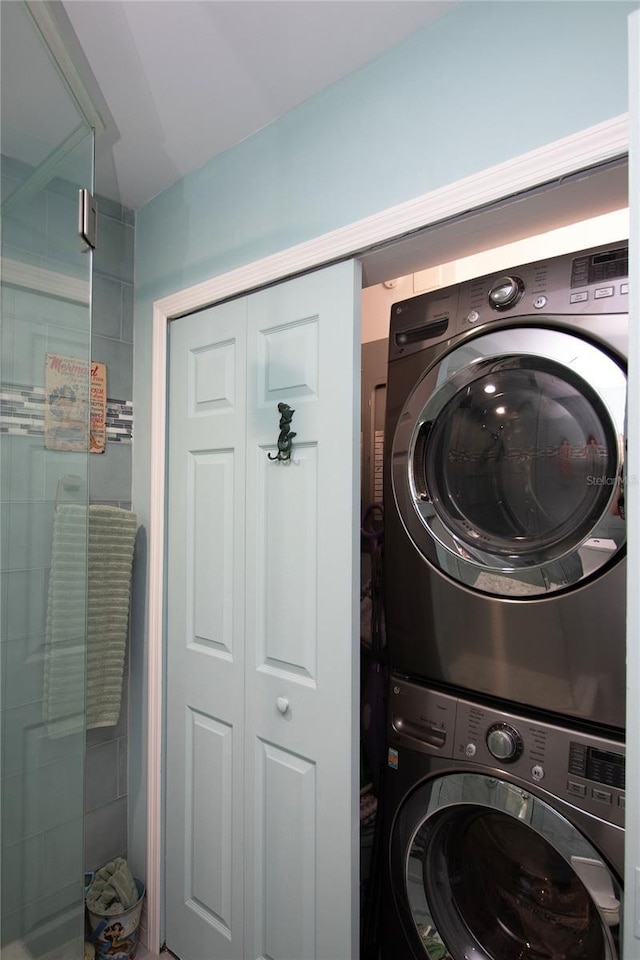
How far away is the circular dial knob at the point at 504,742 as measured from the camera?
1.04 m

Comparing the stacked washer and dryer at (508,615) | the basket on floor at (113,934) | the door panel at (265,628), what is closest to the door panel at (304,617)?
the door panel at (265,628)

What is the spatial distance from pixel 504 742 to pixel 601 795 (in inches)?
7.1

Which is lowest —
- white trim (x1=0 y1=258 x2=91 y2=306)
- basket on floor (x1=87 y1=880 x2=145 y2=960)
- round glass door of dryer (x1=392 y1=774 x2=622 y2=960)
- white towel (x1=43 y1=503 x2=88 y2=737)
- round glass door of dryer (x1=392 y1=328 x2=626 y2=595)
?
basket on floor (x1=87 y1=880 x2=145 y2=960)

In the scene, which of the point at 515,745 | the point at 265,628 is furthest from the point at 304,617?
the point at 515,745

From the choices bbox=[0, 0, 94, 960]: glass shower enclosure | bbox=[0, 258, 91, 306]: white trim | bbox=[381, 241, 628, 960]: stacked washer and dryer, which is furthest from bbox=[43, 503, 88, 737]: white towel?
bbox=[381, 241, 628, 960]: stacked washer and dryer

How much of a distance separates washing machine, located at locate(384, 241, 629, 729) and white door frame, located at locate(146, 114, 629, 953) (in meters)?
0.16

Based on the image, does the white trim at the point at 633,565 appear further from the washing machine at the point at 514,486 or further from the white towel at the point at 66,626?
the white towel at the point at 66,626

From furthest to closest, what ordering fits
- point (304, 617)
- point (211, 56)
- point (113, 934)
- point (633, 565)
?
point (113, 934)
point (304, 617)
point (211, 56)
point (633, 565)

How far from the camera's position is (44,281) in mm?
906

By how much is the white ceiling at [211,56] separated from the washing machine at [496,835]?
A: 1.46m

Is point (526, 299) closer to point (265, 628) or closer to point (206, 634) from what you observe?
point (265, 628)

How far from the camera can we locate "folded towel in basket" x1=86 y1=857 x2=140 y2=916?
1610mm

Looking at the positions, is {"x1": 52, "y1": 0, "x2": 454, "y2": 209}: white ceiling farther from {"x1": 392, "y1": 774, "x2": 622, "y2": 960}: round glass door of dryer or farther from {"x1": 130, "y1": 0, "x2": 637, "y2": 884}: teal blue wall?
{"x1": 392, "y1": 774, "x2": 622, "y2": 960}: round glass door of dryer

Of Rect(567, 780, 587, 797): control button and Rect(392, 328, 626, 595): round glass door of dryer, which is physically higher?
Rect(392, 328, 626, 595): round glass door of dryer
